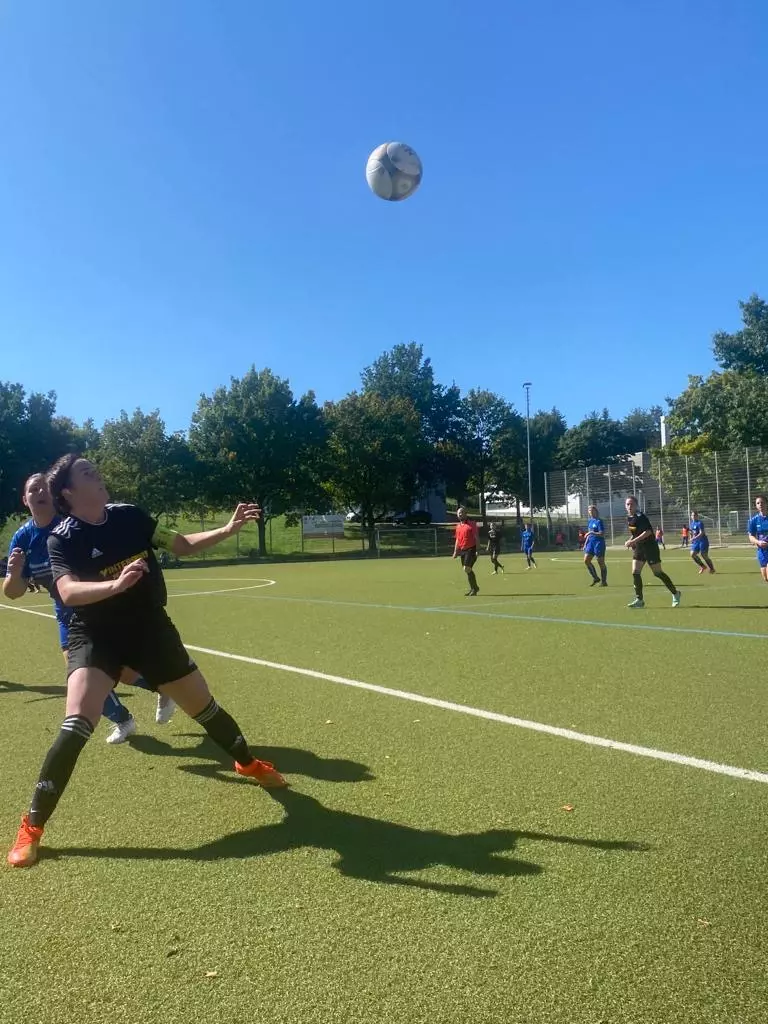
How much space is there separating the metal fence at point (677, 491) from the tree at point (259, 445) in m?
17.5

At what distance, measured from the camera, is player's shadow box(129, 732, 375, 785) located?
16.8 ft

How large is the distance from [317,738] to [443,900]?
2.81 metres

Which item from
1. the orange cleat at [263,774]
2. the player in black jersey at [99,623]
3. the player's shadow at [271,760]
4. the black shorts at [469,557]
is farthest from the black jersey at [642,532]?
the player in black jersey at [99,623]

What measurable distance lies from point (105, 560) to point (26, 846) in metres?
1.48

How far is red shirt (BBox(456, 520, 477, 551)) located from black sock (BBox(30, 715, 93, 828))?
1607cm

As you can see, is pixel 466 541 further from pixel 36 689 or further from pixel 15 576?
pixel 15 576

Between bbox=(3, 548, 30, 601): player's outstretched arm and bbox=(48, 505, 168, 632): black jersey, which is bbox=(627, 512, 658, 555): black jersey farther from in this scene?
bbox=(48, 505, 168, 632): black jersey

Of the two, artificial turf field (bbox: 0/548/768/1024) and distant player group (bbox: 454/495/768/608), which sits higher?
distant player group (bbox: 454/495/768/608)

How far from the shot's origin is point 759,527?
16.8 metres

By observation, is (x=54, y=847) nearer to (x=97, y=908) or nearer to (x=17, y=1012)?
(x=97, y=908)

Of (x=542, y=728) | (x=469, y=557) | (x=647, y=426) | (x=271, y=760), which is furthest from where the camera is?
(x=647, y=426)

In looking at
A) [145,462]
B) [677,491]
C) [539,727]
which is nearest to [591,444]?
[677,491]

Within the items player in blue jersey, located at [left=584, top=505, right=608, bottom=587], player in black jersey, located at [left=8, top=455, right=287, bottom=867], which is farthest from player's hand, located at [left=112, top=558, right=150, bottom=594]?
player in blue jersey, located at [left=584, top=505, right=608, bottom=587]

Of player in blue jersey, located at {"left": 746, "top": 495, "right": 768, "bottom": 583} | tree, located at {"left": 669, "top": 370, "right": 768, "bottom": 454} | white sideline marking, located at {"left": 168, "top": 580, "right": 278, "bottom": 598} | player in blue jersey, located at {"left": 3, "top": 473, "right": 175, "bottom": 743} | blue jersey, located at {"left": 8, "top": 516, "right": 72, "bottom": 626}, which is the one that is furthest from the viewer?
tree, located at {"left": 669, "top": 370, "right": 768, "bottom": 454}
